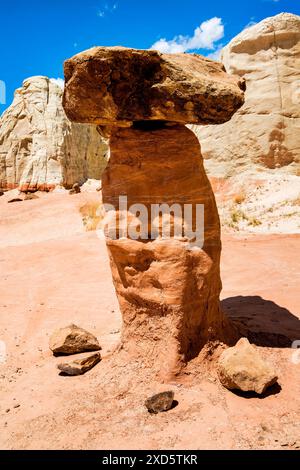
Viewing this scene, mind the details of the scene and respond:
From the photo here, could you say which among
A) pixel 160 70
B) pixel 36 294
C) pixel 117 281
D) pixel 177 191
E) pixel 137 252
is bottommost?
pixel 36 294

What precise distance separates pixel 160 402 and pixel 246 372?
704 millimetres

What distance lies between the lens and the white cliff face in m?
19.8

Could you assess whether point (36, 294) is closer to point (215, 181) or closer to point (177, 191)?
point (177, 191)

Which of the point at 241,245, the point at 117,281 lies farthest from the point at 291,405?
the point at 241,245

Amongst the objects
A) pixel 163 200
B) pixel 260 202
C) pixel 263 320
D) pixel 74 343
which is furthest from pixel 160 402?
pixel 260 202

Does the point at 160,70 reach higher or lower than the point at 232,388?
higher

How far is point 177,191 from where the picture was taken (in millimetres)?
3443

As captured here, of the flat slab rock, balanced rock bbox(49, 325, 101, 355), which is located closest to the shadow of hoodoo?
balanced rock bbox(49, 325, 101, 355)

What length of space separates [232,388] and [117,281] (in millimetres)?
1394

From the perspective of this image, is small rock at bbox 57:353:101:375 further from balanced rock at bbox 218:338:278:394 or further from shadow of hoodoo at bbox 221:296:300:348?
shadow of hoodoo at bbox 221:296:300:348

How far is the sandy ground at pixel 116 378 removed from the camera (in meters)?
2.72

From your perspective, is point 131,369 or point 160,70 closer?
point 160,70

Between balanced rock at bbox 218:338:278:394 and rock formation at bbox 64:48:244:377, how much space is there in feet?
1.34
